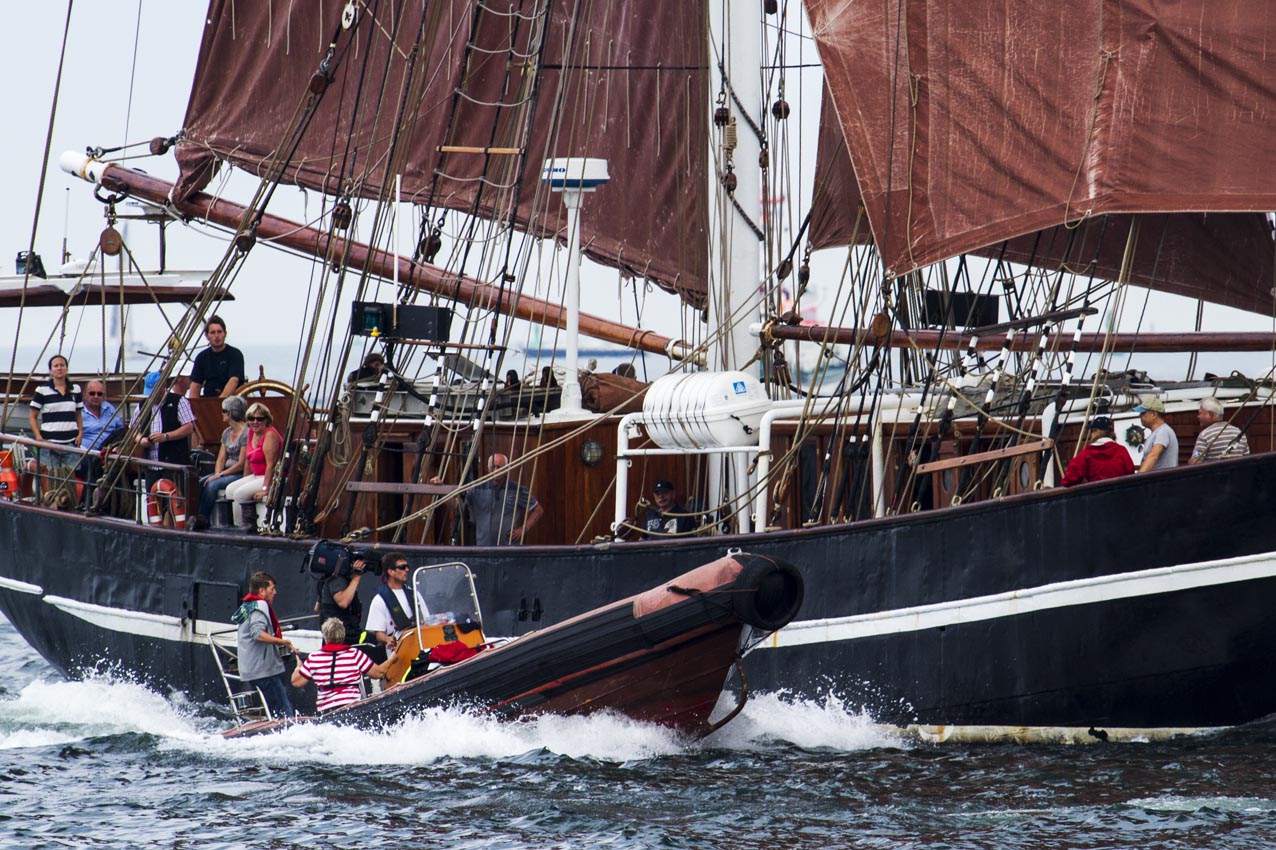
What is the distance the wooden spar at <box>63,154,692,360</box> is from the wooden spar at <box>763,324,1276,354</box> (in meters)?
3.73

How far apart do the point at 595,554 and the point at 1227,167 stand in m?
5.64

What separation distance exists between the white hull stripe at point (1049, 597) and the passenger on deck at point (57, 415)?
8.98 meters

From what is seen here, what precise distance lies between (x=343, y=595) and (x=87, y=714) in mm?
3848

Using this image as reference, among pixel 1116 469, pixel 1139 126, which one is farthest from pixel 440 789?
pixel 1139 126

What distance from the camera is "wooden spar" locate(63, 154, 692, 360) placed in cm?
2091

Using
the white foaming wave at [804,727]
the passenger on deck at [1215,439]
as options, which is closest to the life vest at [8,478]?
the white foaming wave at [804,727]

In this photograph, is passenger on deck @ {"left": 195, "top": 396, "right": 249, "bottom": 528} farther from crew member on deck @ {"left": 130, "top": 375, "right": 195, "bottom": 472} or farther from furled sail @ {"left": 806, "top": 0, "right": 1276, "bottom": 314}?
furled sail @ {"left": 806, "top": 0, "right": 1276, "bottom": 314}

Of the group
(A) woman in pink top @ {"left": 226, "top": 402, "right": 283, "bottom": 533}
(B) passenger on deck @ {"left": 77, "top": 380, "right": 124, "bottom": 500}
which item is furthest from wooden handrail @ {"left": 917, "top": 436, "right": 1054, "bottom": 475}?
(B) passenger on deck @ {"left": 77, "top": 380, "right": 124, "bottom": 500}

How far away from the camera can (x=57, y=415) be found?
63.5 ft

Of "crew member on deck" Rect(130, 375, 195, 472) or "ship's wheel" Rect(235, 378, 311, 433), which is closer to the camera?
"ship's wheel" Rect(235, 378, 311, 433)

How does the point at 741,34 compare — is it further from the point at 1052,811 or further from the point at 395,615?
the point at 1052,811

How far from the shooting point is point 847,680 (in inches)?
554

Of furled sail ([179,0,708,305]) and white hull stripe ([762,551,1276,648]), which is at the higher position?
furled sail ([179,0,708,305])

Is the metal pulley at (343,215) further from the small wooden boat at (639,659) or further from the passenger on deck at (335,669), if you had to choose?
the small wooden boat at (639,659)
